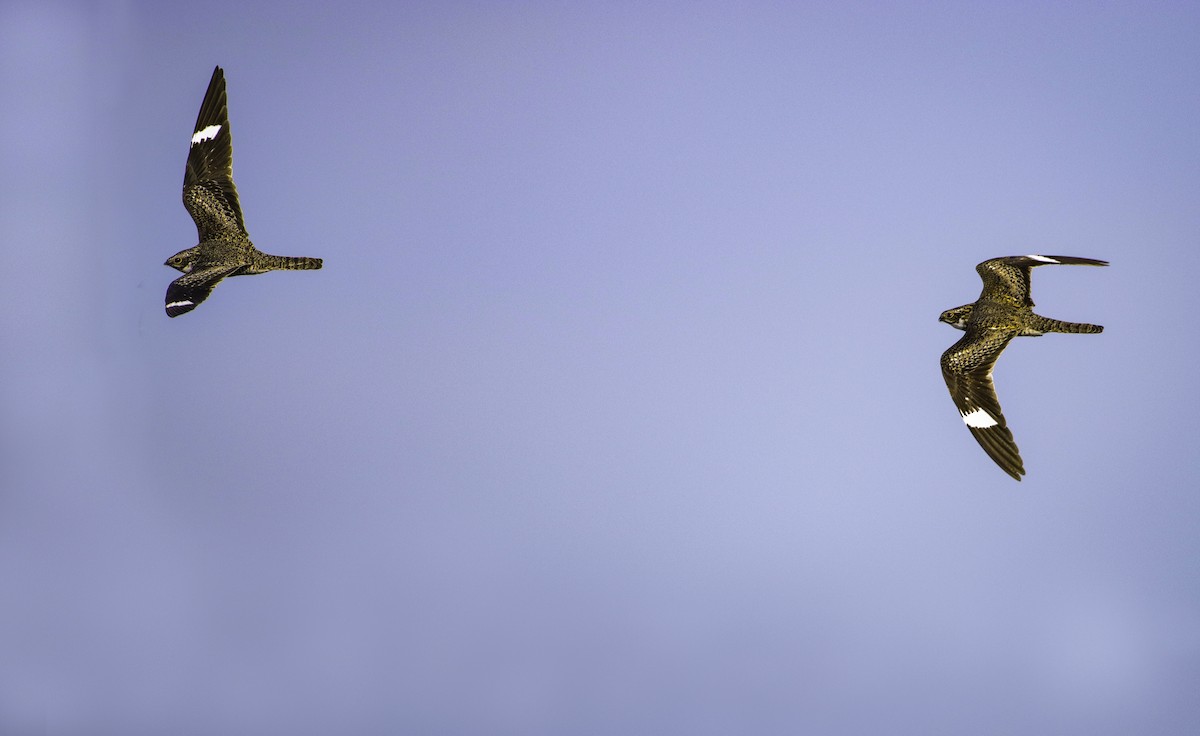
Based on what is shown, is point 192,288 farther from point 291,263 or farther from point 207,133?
point 207,133

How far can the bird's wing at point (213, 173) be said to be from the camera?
740 inches

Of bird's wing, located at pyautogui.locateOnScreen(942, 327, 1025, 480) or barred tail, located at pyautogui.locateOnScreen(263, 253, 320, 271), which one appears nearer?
bird's wing, located at pyautogui.locateOnScreen(942, 327, 1025, 480)

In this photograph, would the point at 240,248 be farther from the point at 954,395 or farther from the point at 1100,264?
the point at 1100,264

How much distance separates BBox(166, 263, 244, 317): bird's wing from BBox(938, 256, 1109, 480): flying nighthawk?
37.2 feet

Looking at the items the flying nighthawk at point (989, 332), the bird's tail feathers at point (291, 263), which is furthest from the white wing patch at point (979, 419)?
the bird's tail feathers at point (291, 263)

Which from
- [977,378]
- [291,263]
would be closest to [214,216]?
[291,263]

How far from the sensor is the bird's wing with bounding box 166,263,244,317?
1591 cm

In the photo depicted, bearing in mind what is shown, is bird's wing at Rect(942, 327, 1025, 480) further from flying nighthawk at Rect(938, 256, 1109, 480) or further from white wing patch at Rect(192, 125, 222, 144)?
white wing patch at Rect(192, 125, 222, 144)

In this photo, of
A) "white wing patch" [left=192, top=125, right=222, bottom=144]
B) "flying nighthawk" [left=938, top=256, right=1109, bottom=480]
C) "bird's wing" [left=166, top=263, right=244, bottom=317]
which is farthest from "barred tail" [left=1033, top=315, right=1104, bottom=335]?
"white wing patch" [left=192, top=125, right=222, bottom=144]

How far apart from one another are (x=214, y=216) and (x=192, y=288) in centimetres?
279

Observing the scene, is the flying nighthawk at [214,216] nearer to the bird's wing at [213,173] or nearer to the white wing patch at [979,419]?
the bird's wing at [213,173]

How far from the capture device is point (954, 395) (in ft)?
57.5

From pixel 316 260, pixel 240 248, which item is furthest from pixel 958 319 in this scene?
pixel 240 248

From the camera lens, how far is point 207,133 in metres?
19.6
